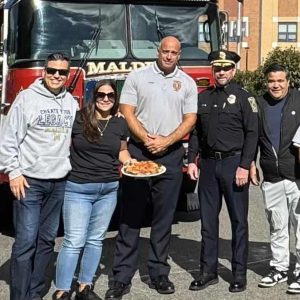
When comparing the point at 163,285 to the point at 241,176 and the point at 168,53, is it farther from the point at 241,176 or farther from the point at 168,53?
the point at 168,53

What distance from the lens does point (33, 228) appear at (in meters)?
4.60

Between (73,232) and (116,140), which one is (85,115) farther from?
(73,232)

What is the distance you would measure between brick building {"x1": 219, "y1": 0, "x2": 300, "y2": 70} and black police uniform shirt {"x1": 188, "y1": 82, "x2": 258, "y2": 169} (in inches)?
1920

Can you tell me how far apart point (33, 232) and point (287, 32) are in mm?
52533

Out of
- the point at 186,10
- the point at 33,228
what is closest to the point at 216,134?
the point at 33,228

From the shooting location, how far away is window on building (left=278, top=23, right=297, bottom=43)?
54281 millimetres

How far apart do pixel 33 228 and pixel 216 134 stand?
1.77 meters

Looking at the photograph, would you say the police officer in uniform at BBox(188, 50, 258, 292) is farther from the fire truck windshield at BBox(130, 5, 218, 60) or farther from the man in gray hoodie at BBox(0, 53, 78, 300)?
the fire truck windshield at BBox(130, 5, 218, 60)

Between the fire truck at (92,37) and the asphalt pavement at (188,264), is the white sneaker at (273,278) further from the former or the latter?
the fire truck at (92,37)

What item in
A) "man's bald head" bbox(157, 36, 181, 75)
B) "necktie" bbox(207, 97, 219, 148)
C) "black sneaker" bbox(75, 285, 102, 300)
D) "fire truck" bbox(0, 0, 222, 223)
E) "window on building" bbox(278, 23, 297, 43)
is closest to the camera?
"black sneaker" bbox(75, 285, 102, 300)

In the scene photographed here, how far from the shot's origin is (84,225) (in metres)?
4.86

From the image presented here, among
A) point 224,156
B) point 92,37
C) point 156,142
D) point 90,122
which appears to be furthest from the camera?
point 92,37

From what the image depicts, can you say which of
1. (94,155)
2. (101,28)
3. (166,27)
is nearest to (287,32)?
(166,27)

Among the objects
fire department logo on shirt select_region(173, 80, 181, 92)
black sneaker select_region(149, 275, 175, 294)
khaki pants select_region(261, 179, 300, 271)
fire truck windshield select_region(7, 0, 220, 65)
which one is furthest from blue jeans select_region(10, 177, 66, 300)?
fire truck windshield select_region(7, 0, 220, 65)
